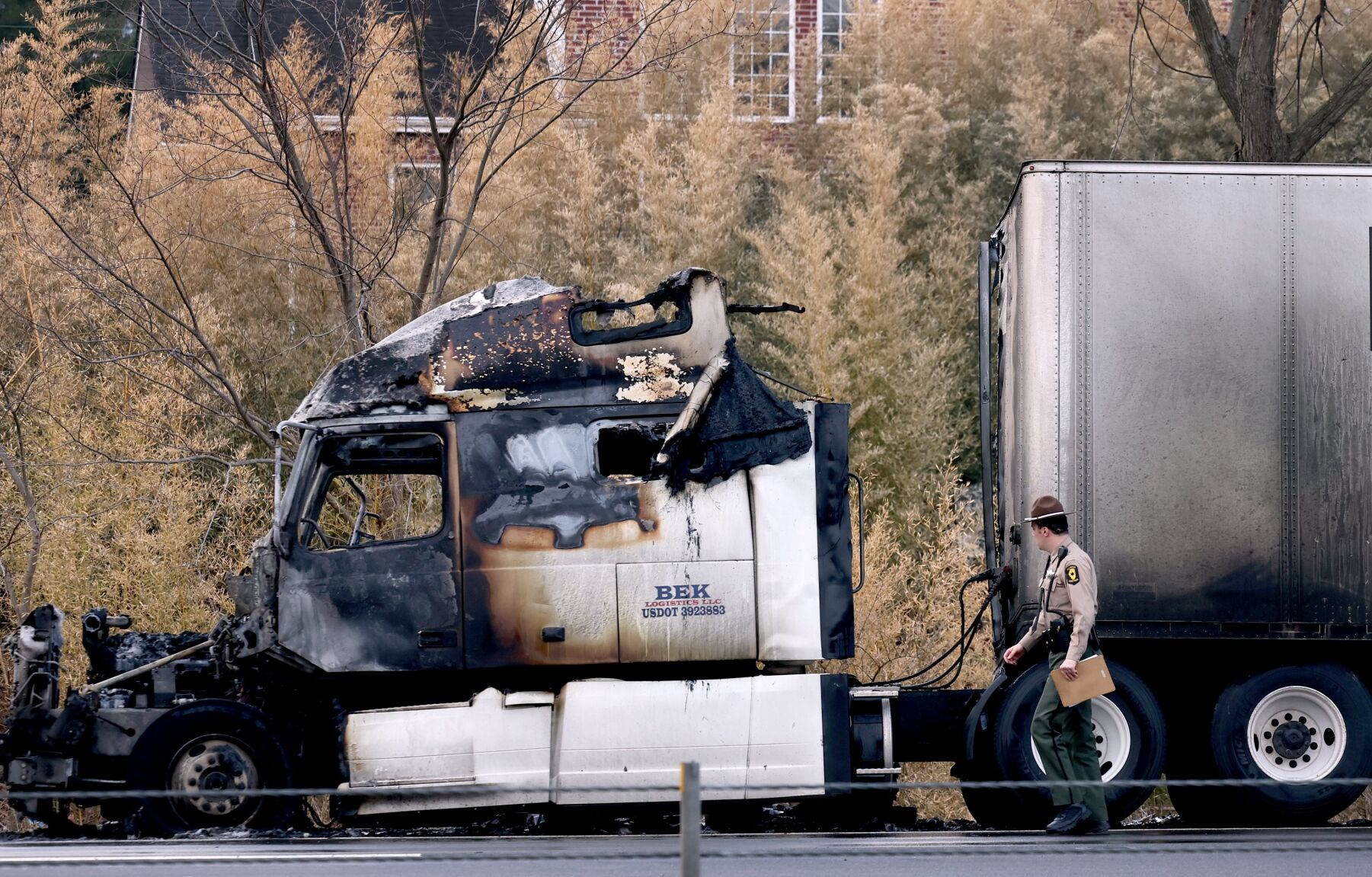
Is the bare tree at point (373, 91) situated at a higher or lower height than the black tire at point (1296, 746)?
higher

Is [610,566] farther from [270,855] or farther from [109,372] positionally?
[109,372]

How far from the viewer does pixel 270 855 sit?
24.2ft

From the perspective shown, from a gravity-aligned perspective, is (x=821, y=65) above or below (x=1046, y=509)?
above

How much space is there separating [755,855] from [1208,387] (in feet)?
12.2

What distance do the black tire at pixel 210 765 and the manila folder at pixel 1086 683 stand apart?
4218 mm

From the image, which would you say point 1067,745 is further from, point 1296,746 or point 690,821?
point 690,821

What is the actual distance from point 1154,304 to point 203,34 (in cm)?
787

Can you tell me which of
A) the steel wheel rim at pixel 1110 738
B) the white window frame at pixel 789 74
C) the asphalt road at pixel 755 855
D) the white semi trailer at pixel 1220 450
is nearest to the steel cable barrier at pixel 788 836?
the asphalt road at pixel 755 855

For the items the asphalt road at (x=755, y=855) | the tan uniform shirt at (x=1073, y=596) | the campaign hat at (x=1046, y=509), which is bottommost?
the asphalt road at (x=755, y=855)

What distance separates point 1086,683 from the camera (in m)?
7.88

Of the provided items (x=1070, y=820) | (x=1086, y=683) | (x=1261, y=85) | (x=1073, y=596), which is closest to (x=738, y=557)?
(x=1073, y=596)

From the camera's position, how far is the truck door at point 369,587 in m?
8.37

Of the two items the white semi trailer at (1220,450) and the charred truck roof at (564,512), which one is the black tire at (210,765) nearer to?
the charred truck roof at (564,512)

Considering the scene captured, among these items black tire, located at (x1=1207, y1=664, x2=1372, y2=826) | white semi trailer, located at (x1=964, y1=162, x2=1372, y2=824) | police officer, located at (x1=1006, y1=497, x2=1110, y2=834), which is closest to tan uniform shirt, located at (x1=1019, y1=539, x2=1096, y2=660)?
police officer, located at (x1=1006, y1=497, x2=1110, y2=834)
